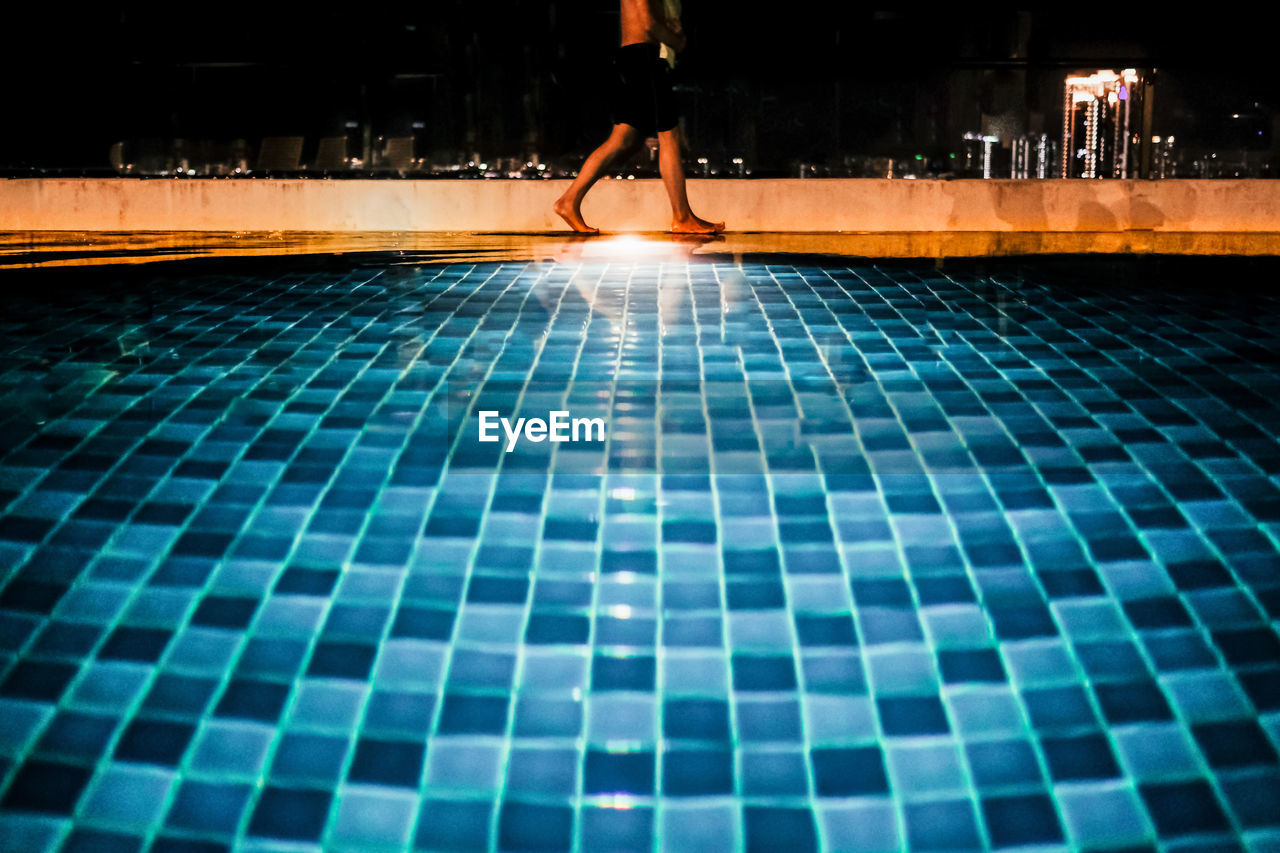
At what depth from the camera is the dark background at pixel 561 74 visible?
839 cm

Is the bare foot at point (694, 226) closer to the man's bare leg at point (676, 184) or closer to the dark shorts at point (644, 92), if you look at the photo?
the man's bare leg at point (676, 184)

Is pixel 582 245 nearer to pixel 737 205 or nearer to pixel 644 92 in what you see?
pixel 644 92

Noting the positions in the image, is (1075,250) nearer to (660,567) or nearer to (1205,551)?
(1205,551)

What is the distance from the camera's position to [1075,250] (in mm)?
6098

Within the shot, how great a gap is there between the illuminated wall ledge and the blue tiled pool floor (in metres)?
4.41

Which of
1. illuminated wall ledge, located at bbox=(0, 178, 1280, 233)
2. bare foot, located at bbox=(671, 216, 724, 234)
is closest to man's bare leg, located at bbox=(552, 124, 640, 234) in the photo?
bare foot, located at bbox=(671, 216, 724, 234)

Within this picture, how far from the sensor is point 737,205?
291 inches

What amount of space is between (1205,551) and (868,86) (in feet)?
23.6

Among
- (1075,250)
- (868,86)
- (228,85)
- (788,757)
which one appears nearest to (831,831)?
(788,757)

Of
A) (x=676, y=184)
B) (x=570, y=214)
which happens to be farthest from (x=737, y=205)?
(x=570, y=214)

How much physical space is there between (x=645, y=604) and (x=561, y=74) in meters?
7.36

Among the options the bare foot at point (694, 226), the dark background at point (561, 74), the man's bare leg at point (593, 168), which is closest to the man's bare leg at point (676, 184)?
the bare foot at point (694, 226)

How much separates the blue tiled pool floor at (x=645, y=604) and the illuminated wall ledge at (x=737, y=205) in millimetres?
4407

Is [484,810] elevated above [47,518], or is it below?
below
